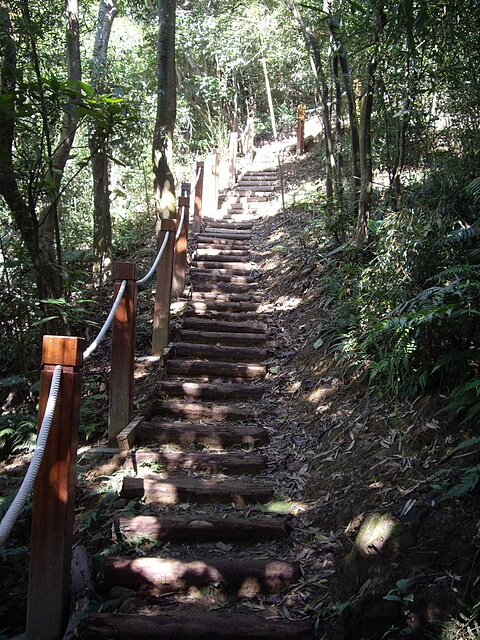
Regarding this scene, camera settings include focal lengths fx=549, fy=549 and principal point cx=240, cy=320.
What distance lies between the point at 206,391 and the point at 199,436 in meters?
0.72

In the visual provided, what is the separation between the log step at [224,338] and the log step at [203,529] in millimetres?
2893

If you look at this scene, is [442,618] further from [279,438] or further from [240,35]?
[240,35]

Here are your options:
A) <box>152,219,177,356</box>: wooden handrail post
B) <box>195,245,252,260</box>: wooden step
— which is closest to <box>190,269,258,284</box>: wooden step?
<box>195,245,252,260</box>: wooden step

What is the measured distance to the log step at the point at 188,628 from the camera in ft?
7.87

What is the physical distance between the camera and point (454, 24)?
4.11 metres

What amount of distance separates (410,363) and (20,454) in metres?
3.48

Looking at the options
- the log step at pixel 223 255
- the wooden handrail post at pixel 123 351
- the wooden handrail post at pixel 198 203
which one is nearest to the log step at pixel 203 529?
the wooden handrail post at pixel 123 351

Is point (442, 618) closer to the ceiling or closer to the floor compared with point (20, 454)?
closer to the ceiling

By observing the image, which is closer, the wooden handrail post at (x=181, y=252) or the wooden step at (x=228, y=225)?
the wooden handrail post at (x=181, y=252)

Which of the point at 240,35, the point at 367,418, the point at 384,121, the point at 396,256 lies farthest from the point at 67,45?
the point at 240,35

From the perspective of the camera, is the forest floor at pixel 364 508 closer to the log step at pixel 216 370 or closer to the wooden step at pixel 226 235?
the log step at pixel 216 370

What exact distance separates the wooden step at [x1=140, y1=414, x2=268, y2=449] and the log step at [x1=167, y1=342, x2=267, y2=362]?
4.75ft

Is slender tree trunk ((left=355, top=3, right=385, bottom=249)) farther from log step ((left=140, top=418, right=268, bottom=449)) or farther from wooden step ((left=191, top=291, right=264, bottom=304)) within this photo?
log step ((left=140, top=418, right=268, bottom=449))

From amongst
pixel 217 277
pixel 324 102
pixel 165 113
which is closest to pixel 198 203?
pixel 217 277
